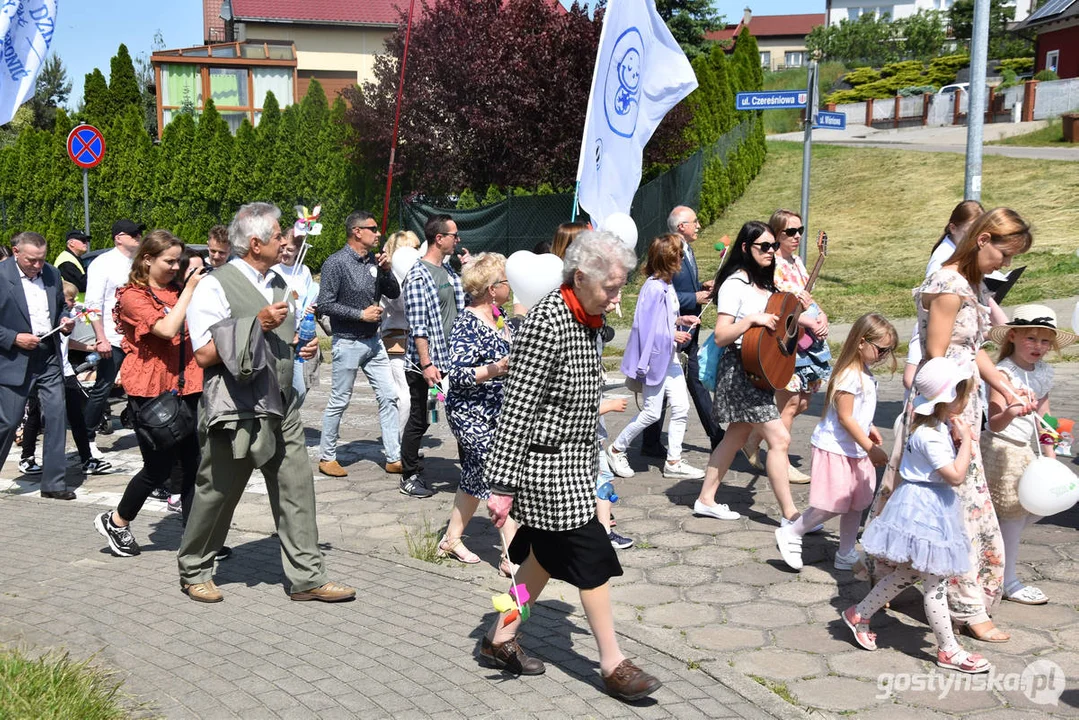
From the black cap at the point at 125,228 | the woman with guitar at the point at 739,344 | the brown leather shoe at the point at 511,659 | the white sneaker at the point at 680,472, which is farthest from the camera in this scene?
the black cap at the point at 125,228

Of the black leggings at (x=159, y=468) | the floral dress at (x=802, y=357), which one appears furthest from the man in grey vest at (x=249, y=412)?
the floral dress at (x=802, y=357)

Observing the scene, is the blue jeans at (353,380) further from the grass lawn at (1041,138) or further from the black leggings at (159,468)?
the grass lawn at (1041,138)

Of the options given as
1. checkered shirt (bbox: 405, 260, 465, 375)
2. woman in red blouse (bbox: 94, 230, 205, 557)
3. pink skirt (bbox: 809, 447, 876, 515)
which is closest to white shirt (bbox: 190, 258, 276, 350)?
woman in red blouse (bbox: 94, 230, 205, 557)

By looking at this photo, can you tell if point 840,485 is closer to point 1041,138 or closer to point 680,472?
point 680,472

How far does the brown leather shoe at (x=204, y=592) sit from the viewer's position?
5.59 m

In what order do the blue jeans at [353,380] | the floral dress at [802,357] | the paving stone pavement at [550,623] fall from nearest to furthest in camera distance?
the paving stone pavement at [550,623], the floral dress at [802,357], the blue jeans at [353,380]

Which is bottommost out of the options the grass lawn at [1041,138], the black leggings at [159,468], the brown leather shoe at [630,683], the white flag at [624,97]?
the brown leather shoe at [630,683]

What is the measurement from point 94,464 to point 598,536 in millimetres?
5861

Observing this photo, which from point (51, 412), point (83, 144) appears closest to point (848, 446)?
point (51, 412)

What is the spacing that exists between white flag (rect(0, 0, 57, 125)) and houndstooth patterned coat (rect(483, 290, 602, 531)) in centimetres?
502

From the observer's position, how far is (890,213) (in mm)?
26562

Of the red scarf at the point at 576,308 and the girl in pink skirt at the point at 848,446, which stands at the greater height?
the red scarf at the point at 576,308

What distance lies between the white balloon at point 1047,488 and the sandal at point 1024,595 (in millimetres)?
586

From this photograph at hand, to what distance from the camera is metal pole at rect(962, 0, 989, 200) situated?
11.2m
